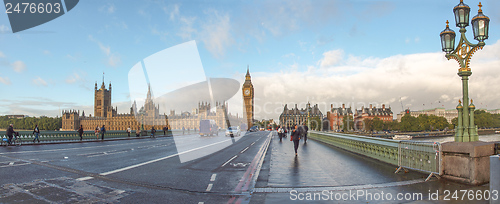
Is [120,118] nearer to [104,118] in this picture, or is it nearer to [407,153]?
[104,118]

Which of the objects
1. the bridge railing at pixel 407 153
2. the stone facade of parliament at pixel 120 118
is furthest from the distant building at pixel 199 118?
the bridge railing at pixel 407 153

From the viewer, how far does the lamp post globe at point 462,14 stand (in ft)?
33.2

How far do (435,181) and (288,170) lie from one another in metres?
4.78

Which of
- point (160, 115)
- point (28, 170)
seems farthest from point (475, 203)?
point (160, 115)

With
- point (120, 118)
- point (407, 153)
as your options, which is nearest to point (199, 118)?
point (120, 118)

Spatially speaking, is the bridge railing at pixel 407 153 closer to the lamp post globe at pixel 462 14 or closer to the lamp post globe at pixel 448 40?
the lamp post globe at pixel 448 40

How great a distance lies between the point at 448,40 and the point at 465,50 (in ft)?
2.02

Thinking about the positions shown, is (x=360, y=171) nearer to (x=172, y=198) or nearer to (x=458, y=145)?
(x=458, y=145)

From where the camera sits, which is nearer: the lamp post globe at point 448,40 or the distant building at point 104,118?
the lamp post globe at point 448,40

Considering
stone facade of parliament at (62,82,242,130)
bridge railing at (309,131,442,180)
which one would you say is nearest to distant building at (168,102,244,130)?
stone facade of parliament at (62,82,242,130)

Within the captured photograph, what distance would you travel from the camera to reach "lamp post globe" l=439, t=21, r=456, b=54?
34.3 ft

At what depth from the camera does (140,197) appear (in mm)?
7188

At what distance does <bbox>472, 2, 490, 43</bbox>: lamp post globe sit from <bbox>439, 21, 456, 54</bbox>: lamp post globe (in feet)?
2.06

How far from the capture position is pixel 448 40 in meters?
10.4
